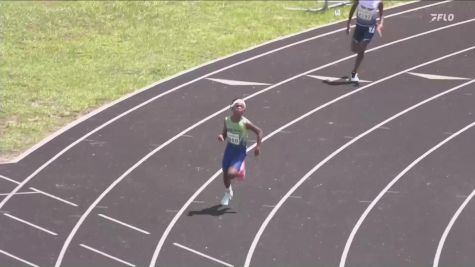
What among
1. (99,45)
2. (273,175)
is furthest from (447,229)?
(99,45)

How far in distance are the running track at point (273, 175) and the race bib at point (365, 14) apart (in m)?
1.31

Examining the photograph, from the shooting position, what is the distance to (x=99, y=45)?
23469mm

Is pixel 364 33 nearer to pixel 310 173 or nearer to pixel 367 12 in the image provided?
pixel 367 12

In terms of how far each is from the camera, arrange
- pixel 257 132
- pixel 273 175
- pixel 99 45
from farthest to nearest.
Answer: pixel 99 45 < pixel 273 175 < pixel 257 132

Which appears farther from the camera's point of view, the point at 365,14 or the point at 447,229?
the point at 365,14

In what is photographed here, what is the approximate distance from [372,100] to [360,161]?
2.82m

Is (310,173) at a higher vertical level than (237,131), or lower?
lower

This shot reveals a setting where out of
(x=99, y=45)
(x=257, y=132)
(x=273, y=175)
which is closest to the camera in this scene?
(x=257, y=132)

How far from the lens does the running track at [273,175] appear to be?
14391mm

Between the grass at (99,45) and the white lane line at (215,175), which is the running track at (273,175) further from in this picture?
the grass at (99,45)

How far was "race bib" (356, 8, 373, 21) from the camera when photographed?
1996 cm

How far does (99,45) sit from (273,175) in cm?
837

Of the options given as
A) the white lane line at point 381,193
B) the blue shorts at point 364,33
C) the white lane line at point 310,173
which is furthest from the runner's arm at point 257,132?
the blue shorts at point 364,33

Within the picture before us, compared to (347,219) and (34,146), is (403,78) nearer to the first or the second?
(347,219)
